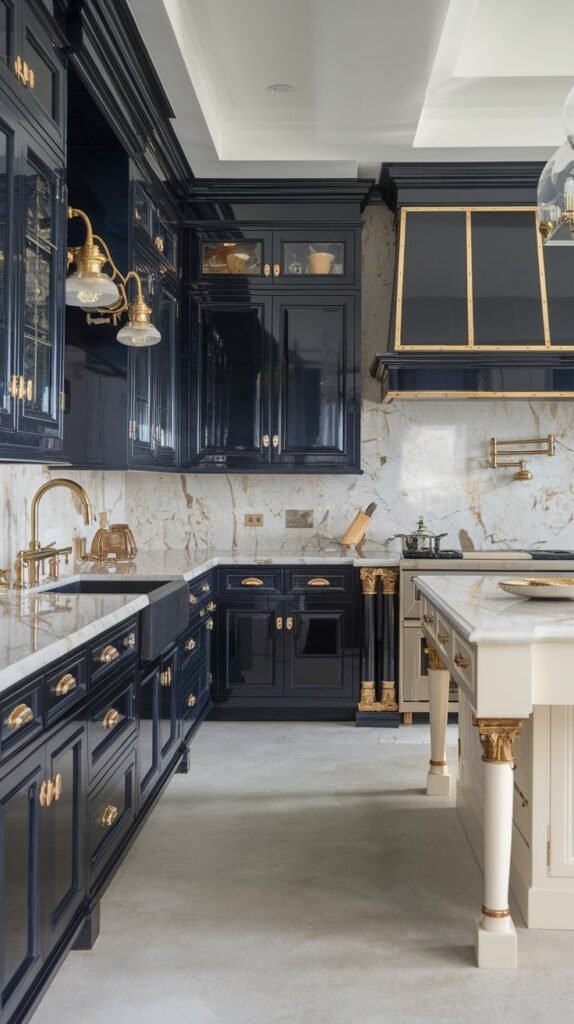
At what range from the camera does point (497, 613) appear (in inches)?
98.3

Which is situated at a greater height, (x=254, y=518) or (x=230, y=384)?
(x=230, y=384)

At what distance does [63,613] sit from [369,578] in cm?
264

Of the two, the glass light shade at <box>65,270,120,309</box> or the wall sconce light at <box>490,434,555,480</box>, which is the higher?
the glass light shade at <box>65,270,120,309</box>

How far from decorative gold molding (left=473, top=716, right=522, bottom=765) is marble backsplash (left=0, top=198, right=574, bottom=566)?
3199 millimetres

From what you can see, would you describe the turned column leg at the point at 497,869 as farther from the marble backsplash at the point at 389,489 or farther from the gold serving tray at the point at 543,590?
the marble backsplash at the point at 389,489

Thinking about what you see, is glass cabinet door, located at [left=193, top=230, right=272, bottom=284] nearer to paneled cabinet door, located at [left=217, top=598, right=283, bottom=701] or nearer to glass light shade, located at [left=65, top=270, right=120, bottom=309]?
paneled cabinet door, located at [left=217, top=598, right=283, bottom=701]

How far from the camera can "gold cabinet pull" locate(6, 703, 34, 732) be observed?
1.74m

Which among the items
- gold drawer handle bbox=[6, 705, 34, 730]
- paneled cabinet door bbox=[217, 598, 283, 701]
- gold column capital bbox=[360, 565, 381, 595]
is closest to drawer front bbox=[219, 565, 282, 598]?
paneled cabinet door bbox=[217, 598, 283, 701]

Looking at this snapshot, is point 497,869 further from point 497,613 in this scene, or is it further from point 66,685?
point 66,685

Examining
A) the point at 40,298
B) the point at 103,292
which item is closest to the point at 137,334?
the point at 103,292

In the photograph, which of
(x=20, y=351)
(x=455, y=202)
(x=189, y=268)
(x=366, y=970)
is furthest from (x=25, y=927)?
(x=455, y=202)

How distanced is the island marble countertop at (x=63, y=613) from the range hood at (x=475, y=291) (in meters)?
1.64

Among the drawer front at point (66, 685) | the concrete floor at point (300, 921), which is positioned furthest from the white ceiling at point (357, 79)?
the concrete floor at point (300, 921)

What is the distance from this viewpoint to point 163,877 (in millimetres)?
2957
